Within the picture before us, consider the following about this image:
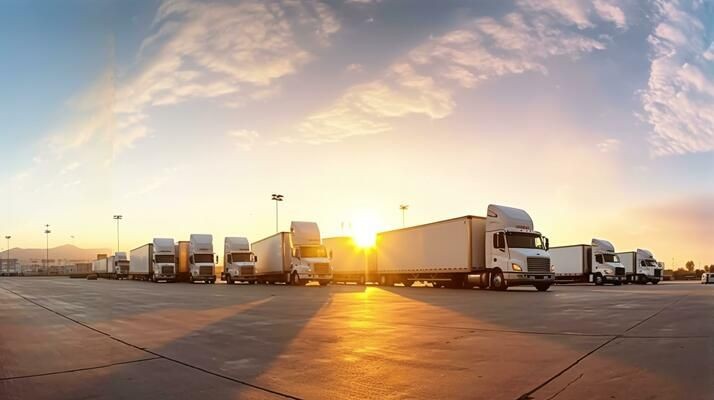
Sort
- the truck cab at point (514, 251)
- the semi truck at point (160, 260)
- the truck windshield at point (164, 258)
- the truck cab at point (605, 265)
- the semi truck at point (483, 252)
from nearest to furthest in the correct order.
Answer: the truck cab at point (514, 251), the semi truck at point (483, 252), the truck cab at point (605, 265), the semi truck at point (160, 260), the truck windshield at point (164, 258)

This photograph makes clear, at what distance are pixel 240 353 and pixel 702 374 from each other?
20.2 feet

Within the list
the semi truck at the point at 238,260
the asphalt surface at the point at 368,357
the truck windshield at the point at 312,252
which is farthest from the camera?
the semi truck at the point at 238,260

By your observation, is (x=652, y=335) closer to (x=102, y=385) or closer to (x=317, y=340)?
(x=317, y=340)

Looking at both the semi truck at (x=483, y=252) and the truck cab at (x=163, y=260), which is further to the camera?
the truck cab at (x=163, y=260)

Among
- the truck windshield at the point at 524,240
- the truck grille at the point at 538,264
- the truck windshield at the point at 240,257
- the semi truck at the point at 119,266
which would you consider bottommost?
the semi truck at the point at 119,266

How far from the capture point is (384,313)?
48.6 ft

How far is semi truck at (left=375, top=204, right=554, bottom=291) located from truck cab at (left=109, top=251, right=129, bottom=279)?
172 ft

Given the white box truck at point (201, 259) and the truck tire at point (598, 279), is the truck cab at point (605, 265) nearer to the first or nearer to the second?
the truck tire at point (598, 279)

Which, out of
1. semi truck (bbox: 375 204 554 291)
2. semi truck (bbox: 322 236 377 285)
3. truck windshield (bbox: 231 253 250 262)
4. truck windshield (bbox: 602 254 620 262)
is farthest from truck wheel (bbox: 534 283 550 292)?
truck windshield (bbox: 231 253 250 262)

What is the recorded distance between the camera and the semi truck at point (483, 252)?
90.7 feet

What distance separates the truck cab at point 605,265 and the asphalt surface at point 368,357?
3224 centimetres

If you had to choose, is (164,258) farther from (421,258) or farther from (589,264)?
(589,264)

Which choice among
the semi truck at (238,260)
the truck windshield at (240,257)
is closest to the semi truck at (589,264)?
the semi truck at (238,260)

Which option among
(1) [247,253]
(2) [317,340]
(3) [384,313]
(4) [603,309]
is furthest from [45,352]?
(1) [247,253]
